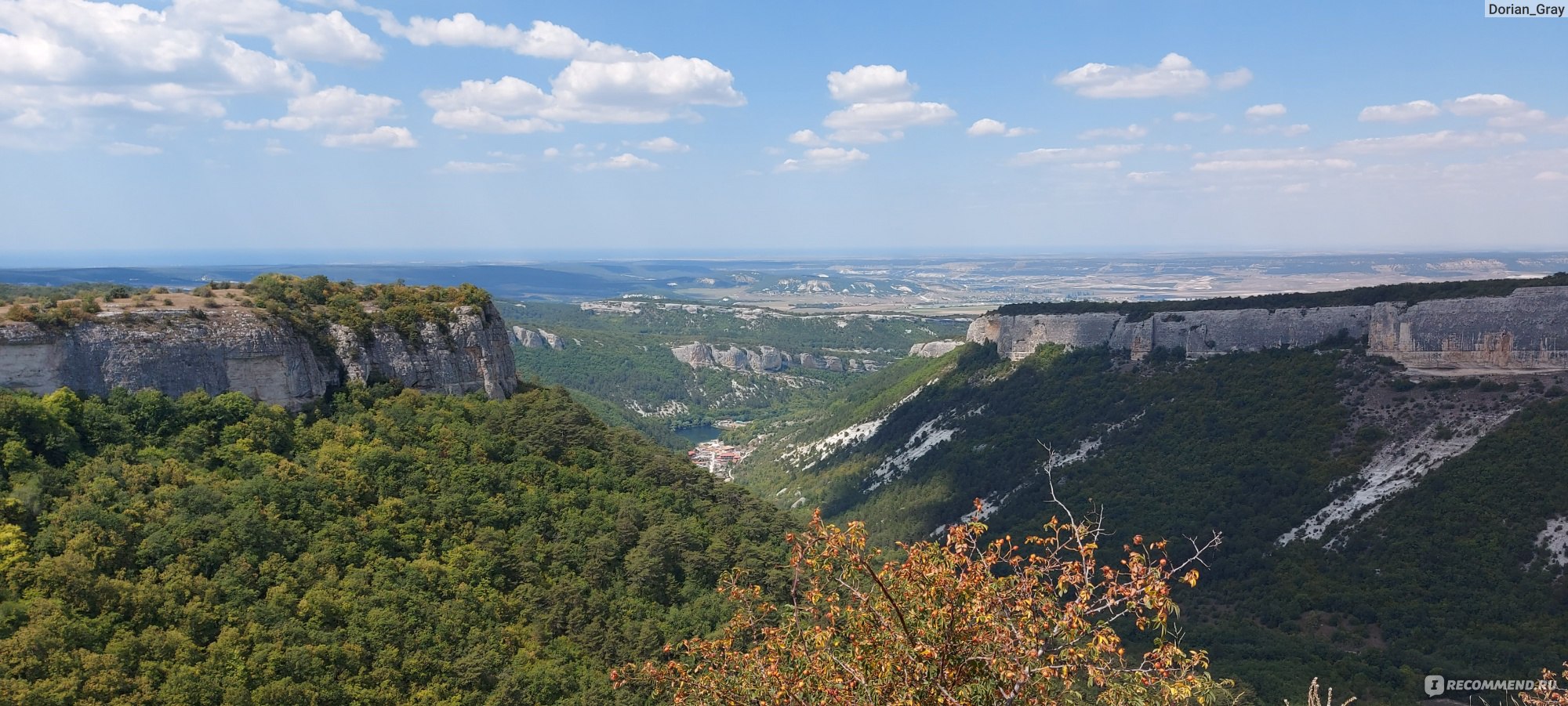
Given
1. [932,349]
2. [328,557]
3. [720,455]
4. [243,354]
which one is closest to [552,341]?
[720,455]

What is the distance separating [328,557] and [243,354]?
27.2 feet

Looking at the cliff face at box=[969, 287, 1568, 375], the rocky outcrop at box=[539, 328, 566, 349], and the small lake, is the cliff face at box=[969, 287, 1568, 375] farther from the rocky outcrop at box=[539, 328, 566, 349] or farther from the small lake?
the rocky outcrop at box=[539, 328, 566, 349]

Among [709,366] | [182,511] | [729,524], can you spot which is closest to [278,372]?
[182,511]

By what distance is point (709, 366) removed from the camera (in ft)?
411

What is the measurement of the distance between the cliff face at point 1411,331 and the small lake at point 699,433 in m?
48.4

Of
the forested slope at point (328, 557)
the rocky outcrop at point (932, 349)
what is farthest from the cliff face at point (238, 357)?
the rocky outcrop at point (932, 349)

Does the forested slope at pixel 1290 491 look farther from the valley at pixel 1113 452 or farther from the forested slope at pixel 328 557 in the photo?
the forested slope at pixel 328 557

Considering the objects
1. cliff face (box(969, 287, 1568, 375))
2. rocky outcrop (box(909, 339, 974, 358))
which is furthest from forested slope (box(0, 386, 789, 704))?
rocky outcrop (box(909, 339, 974, 358))

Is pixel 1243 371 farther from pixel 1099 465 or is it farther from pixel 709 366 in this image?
pixel 709 366

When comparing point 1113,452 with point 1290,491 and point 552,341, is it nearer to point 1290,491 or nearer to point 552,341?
point 1290,491

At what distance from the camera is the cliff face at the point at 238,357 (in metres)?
23.4

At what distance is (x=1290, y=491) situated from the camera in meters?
40.4

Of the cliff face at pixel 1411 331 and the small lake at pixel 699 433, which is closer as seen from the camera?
the cliff face at pixel 1411 331

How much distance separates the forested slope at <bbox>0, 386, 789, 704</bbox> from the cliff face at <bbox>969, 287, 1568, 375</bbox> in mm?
34609
